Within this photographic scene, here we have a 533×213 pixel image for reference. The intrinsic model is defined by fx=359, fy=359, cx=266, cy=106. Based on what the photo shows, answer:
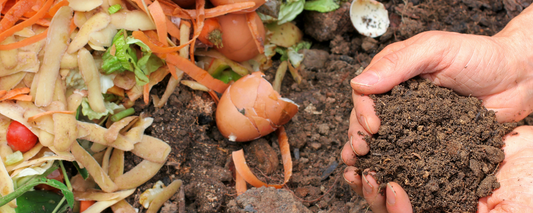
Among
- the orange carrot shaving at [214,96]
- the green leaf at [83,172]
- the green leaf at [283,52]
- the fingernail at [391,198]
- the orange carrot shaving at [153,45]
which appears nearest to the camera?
the fingernail at [391,198]

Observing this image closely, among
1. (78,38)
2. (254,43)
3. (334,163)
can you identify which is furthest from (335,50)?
(78,38)

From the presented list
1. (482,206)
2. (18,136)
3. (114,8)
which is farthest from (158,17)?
(482,206)

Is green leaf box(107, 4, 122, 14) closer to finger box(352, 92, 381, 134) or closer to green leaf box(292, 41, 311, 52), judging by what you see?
green leaf box(292, 41, 311, 52)

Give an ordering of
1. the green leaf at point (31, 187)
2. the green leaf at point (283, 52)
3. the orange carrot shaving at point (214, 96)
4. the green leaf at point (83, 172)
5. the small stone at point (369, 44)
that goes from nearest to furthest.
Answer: the green leaf at point (31, 187), the green leaf at point (83, 172), the orange carrot shaving at point (214, 96), the small stone at point (369, 44), the green leaf at point (283, 52)

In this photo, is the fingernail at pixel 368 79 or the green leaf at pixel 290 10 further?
the green leaf at pixel 290 10

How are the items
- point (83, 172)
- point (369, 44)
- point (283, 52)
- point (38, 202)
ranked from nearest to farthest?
1. point (38, 202)
2. point (83, 172)
3. point (369, 44)
4. point (283, 52)

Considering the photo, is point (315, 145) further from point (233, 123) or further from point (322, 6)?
point (322, 6)

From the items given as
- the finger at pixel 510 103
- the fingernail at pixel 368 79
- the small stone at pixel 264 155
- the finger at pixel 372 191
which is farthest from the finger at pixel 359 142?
the finger at pixel 510 103

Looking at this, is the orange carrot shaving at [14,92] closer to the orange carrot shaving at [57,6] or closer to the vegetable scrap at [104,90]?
the vegetable scrap at [104,90]
